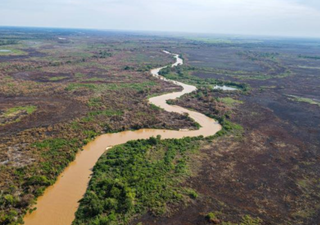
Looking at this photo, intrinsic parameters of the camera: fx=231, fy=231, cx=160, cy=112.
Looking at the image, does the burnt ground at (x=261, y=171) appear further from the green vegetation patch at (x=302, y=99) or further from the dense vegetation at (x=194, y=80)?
the dense vegetation at (x=194, y=80)

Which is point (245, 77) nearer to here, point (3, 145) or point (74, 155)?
point (74, 155)

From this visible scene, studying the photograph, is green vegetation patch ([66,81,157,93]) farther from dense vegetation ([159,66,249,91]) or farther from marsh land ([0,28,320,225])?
dense vegetation ([159,66,249,91])

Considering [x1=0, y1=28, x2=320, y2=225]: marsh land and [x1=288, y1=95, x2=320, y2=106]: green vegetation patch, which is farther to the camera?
[x1=288, y1=95, x2=320, y2=106]: green vegetation patch

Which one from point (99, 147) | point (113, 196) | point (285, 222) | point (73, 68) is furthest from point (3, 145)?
point (73, 68)

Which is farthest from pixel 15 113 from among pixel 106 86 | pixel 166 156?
pixel 166 156

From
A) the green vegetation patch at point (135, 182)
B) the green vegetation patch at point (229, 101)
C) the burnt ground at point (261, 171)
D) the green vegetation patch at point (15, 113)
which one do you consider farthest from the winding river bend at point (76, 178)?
the green vegetation patch at point (15, 113)

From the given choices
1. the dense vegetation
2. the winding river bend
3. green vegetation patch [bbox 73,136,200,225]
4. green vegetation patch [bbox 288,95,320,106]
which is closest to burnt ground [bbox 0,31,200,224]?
the winding river bend

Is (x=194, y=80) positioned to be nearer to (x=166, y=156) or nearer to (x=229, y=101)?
(x=229, y=101)
